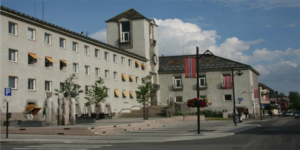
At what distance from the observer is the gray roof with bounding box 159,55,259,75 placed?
238 ft

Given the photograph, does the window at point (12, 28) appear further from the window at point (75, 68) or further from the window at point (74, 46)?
the window at point (75, 68)

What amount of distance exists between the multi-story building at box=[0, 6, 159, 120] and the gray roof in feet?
13.9

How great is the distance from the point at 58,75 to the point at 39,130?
791 inches

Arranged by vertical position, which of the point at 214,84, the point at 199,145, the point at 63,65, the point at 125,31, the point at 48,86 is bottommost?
the point at 199,145

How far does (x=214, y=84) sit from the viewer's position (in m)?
72.6

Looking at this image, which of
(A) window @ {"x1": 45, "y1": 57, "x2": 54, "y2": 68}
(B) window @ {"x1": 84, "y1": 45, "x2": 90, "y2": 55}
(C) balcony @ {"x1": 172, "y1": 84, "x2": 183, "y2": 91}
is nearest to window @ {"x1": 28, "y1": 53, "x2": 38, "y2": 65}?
(A) window @ {"x1": 45, "y1": 57, "x2": 54, "y2": 68}

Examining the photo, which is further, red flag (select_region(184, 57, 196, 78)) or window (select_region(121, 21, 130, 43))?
window (select_region(121, 21, 130, 43))

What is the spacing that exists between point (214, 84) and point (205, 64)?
4.93 m

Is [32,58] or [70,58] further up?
[70,58]

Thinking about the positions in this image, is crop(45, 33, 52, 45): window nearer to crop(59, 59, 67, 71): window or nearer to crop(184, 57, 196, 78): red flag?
crop(59, 59, 67, 71): window

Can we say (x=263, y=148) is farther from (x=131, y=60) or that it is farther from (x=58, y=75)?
(x=131, y=60)

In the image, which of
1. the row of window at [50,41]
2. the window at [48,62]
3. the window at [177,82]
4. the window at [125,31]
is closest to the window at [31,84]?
the window at [48,62]

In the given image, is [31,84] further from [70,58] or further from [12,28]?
[70,58]

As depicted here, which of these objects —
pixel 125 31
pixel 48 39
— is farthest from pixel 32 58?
pixel 125 31
